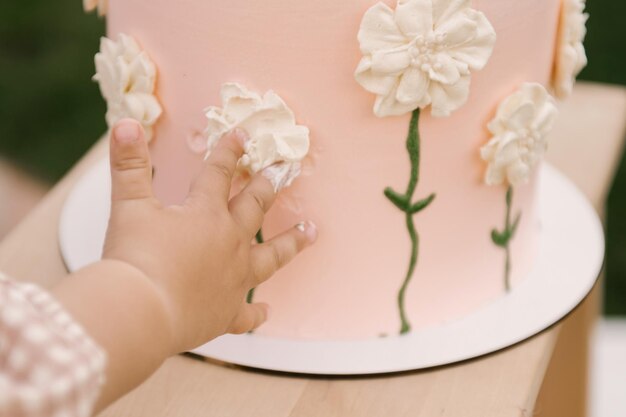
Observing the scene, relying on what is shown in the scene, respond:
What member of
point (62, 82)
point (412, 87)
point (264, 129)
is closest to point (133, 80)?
point (264, 129)

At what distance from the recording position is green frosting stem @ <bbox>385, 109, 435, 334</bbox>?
74 centimetres

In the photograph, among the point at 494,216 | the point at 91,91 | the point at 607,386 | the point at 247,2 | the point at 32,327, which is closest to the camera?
the point at 32,327

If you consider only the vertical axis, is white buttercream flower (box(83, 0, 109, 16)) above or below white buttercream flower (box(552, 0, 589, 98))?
above

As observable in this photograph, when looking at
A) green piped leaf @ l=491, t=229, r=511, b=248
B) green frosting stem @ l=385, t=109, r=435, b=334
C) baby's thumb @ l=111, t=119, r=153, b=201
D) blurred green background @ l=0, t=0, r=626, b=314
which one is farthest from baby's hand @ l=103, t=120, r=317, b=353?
blurred green background @ l=0, t=0, r=626, b=314

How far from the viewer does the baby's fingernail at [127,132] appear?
645 mm

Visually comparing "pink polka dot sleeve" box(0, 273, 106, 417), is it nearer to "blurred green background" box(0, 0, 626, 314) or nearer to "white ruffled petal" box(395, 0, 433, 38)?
"white ruffled petal" box(395, 0, 433, 38)

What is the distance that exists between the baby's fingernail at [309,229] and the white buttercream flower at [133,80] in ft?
0.47

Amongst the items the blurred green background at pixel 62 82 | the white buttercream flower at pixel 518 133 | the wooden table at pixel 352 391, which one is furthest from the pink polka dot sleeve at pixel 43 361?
the blurred green background at pixel 62 82

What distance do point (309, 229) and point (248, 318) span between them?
0.08m

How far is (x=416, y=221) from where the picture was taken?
2.57 ft

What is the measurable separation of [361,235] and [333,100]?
0.38ft

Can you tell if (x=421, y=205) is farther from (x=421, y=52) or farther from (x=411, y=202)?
(x=421, y=52)

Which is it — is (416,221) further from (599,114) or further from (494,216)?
(599,114)

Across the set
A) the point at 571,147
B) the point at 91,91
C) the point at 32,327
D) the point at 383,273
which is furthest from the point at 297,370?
the point at 91,91
